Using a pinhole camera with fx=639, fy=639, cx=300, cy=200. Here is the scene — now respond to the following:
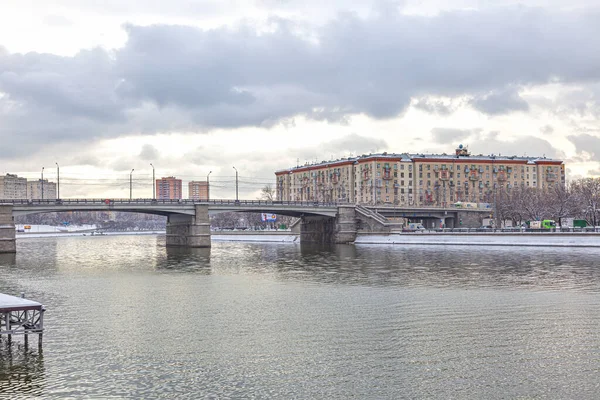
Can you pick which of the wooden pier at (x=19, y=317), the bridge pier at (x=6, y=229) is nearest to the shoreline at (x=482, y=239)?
the bridge pier at (x=6, y=229)

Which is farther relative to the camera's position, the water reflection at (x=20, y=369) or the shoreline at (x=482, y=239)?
the shoreline at (x=482, y=239)

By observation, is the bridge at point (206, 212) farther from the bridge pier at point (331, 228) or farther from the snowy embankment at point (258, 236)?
the snowy embankment at point (258, 236)

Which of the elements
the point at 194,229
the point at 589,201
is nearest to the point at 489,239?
the point at 589,201

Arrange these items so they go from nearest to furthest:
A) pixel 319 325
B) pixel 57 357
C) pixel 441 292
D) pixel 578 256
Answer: pixel 57 357 < pixel 319 325 < pixel 441 292 < pixel 578 256

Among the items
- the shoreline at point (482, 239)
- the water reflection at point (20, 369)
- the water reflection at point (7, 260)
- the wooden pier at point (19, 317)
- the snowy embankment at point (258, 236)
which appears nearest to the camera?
the water reflection at point (20, 369)

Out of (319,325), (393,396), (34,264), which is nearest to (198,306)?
(319,325)

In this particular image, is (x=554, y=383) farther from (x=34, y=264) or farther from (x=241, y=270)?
(x=34, y=264)

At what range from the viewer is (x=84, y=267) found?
7588 cm

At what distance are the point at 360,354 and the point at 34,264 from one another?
6429 cm

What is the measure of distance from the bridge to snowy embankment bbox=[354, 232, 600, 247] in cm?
440

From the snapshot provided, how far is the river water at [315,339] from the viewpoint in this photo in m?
22.6

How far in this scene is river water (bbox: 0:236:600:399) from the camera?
74.2 feet

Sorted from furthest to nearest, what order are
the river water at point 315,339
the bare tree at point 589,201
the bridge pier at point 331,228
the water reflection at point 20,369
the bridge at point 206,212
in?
the bridge pier at point 331,228
the bare tree at point 589,201
the bridge at point 206,212
the river water at point 315,339
the water reflection at point 20,369

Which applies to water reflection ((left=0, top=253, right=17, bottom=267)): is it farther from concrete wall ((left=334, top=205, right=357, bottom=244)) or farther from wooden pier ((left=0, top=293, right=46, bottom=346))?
concrete wall ((left=334, top=205, right=357, bottom=244))
